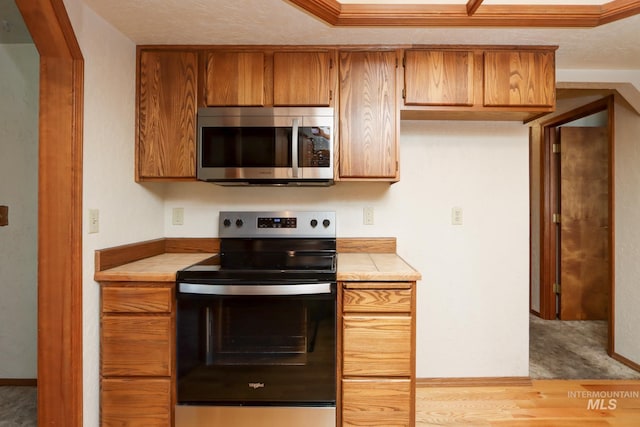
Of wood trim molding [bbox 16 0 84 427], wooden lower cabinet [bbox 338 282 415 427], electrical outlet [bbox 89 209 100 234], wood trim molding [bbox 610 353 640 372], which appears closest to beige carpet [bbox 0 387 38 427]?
wood trim molding [bbox 16 0 84 427]

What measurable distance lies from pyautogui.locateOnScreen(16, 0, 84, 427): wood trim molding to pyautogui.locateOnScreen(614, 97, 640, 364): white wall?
135 inches

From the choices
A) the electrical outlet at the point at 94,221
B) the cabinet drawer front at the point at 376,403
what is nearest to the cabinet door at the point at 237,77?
the electrical outlet at the point at 94,221

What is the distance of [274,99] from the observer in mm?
2023

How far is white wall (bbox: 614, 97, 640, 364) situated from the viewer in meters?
2.63

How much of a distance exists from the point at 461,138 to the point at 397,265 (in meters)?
1.01

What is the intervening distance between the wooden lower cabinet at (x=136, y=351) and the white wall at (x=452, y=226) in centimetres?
72

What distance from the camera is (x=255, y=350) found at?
174cm

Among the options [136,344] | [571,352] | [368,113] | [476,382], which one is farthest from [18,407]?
[571,352]

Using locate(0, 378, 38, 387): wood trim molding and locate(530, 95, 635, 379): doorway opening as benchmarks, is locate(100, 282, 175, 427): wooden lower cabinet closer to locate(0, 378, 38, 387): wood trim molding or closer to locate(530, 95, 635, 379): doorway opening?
locate(0, 378, 38, 387): wood trim molding

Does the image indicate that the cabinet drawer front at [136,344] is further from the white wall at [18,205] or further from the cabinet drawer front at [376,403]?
the white wall at [18,205]

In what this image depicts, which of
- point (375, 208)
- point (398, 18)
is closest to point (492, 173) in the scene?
point (375, 208)

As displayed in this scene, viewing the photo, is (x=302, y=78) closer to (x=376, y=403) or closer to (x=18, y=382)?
(x=376, y=403)

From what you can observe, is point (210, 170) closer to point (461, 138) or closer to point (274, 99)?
point (274, 99)

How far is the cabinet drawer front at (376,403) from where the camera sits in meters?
1.70
